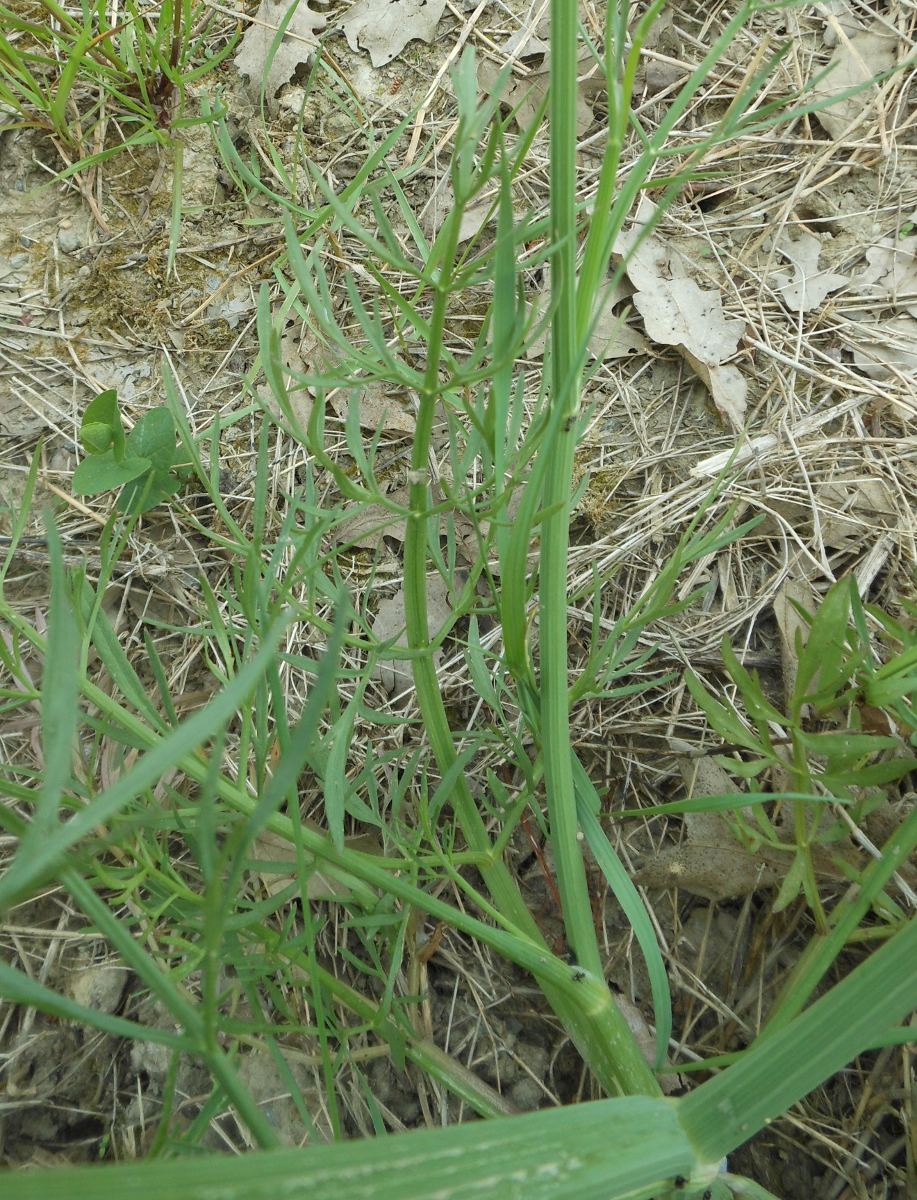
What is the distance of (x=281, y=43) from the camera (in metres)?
1.64

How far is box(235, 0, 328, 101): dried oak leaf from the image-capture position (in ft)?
5.35

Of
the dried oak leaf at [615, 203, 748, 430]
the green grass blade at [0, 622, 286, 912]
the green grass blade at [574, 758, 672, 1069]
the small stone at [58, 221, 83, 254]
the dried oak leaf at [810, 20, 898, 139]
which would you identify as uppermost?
the dried oak leaf at [810, 20, 898, 139]

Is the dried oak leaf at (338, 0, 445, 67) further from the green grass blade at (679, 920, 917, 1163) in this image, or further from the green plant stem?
the green grass blade at (679, 920, 917, 1163)

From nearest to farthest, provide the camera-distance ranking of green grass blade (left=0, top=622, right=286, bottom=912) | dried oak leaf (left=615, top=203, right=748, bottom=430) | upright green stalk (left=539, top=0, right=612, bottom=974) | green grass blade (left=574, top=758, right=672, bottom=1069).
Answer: green grass blade (left=0, top=622, right=286, bottom=912)
upright green stalk (left=539, top=0, right=612, bottom=974)
green grass blade (left=574, top=758, right=672, bottom=1069)
dried oak leaf (left=615, top=203, right=748, bottom=430)

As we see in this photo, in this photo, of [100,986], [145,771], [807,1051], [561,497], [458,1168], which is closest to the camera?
[145,771]

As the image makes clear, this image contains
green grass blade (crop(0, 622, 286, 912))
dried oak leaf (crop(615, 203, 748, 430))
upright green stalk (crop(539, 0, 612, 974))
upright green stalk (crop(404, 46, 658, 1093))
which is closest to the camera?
green grass blade (crop(0, 622, 286, 912))

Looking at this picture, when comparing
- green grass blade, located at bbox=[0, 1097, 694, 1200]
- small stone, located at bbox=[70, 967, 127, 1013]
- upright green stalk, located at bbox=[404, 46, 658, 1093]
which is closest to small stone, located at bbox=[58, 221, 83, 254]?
upright green stalk, located at bbox=[404, 46, 658, 1093]

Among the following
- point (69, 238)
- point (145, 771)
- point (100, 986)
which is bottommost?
point (100, 986)

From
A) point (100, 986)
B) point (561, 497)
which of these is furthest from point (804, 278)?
point (100, 986)

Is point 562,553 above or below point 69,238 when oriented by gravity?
above

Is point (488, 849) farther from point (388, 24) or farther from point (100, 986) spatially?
point (388, 24)

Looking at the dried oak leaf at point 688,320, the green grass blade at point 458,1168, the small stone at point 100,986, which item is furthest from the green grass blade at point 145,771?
the dried oak leaf at point 688,320

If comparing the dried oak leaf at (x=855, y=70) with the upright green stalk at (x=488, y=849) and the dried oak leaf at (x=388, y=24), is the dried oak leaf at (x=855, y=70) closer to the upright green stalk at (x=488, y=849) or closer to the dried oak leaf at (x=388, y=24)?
the dried oak leaf at (x=388, y=24)

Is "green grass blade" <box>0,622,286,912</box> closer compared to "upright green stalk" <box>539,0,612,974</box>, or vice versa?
"green grass blade" <box>0,622,286,912</box>
